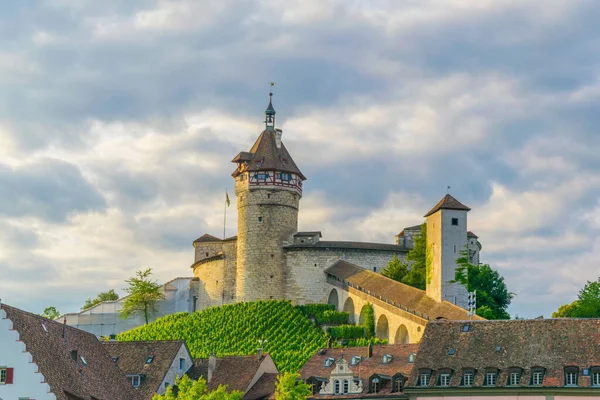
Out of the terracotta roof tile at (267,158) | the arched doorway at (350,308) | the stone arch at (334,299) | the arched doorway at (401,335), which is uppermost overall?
the terracotta roof tile at (267,158)

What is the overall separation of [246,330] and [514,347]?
4857 cm

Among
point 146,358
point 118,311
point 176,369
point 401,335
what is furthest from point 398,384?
point 118,311

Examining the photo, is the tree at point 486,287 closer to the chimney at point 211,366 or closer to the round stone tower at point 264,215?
the round stone tower at point 264,215

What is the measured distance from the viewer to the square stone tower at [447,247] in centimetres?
10788

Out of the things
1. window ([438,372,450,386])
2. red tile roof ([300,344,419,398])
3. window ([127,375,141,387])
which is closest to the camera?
window ([438,372,450,386])

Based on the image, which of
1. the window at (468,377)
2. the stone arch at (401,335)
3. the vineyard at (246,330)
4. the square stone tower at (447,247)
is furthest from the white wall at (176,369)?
the square stone tower at (447,247)

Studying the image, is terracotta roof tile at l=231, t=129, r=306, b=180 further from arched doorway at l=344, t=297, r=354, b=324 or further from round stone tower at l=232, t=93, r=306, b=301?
arched doorway at l=344, t=297, r=354, b=324

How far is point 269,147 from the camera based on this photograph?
5241 inches

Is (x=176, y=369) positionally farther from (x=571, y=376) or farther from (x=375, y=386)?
(x=571, y=376)

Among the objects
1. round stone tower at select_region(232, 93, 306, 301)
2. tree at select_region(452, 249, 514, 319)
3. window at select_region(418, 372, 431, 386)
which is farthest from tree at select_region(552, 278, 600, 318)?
window at select_region(418, 372, 431, 386)

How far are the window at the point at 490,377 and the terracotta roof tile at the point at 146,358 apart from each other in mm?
19236

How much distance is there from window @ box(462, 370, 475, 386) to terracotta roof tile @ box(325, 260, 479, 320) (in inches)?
1010

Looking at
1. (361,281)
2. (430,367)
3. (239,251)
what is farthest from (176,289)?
(430,367)

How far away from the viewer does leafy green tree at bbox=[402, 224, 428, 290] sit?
395 feet
